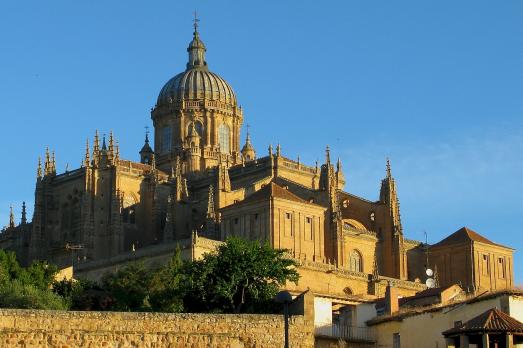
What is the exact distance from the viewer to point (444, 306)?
46750mm

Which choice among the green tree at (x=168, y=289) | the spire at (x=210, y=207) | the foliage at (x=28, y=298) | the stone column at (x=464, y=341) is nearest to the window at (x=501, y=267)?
the spire at (x=210, y=207)

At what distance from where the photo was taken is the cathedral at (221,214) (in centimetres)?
8069

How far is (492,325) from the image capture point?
129ft

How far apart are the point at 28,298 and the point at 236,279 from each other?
8789 millimetres

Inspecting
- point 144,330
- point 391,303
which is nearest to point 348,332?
point 391,303

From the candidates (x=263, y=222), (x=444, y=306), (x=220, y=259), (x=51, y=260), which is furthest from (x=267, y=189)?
(x=444, y=306)

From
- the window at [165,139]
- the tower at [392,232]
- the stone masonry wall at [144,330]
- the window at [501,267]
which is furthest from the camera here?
the window at [165,139]

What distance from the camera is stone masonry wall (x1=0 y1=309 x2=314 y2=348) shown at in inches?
1613

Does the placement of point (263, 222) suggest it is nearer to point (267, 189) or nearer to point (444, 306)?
point (267, 189)

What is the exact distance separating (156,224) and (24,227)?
1270 cm

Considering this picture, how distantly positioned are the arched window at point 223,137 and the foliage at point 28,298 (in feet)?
150

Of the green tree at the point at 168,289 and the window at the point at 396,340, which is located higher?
the green tree at the point at 168,289

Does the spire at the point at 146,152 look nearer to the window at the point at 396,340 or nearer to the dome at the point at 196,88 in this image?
the dome at the point at 196,88

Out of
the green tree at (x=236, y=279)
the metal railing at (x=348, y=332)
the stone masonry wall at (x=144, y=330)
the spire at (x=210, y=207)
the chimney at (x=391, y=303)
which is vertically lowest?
the stone masonry wall at (x=144, y=330)
